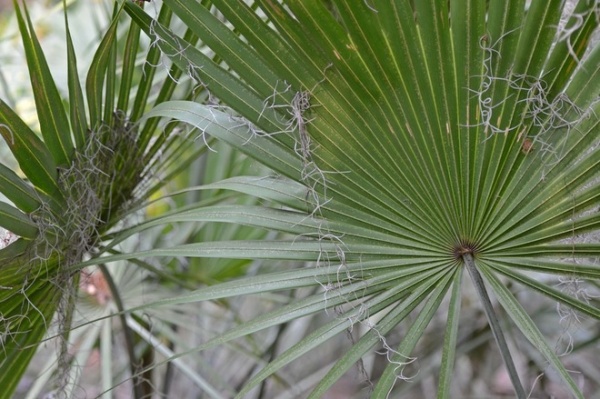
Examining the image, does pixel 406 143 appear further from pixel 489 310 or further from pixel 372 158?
pixel 489 310

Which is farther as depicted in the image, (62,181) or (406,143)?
(62,181)

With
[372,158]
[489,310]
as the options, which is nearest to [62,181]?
[372,158]

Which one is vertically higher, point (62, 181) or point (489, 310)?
point (62, 181)

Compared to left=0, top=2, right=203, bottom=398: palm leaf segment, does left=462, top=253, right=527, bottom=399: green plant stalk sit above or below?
below

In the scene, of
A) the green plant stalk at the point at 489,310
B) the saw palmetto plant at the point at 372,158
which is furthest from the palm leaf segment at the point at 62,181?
the green plant stalk at the point at 489,310

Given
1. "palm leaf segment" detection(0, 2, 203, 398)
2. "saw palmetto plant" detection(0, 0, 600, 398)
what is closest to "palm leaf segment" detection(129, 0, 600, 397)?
"saw palmetto plant" detection(0, 0, 600, 398)

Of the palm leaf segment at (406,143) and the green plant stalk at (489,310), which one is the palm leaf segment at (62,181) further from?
the green plant stalk at (489,310)

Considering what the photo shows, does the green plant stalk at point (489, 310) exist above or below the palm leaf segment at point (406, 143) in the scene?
below

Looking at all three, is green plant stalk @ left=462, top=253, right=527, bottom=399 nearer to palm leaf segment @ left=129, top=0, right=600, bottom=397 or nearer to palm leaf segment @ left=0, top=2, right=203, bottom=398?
palm leaf segment @ left=129, top=0, right=600, bottom=397

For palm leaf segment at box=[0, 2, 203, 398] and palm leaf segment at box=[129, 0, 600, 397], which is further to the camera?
palm leaf segment at box=[0, 2, 203, 398]
